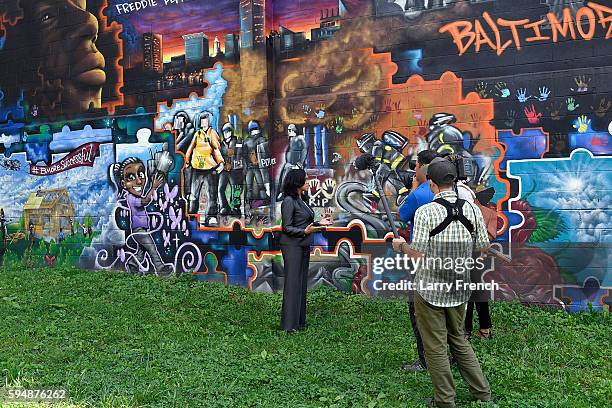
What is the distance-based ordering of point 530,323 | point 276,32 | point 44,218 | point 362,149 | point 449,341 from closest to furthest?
point 449,341 < point 530,323 < point 362,149 < point 276,32 < point 44,218

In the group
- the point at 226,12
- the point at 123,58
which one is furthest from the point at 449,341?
the point at 123,58

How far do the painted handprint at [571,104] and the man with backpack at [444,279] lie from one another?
3406 millimetres

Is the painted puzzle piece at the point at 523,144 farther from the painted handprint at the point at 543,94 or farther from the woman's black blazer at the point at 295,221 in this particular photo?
the woman's black blazer at the point at 295,221

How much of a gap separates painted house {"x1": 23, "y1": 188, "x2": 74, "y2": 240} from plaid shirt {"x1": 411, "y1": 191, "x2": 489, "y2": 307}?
8.30 meters

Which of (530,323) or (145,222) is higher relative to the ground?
(145,222)

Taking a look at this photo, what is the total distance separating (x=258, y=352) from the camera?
596 cm

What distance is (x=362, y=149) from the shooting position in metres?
8.16

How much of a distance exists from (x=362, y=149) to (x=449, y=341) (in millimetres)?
4165

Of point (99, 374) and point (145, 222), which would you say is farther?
point (145, 222)

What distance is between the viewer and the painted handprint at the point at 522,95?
721 centimetres

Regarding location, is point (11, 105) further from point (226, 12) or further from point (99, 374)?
point (99, 374)

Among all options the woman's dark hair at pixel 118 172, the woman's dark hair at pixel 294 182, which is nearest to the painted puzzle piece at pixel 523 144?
the woman's dark hair at pixel 294 182

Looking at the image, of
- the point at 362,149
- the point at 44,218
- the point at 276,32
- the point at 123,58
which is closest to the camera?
the point at 362,149

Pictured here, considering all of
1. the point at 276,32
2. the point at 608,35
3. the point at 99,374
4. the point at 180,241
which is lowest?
the point at 99,374
